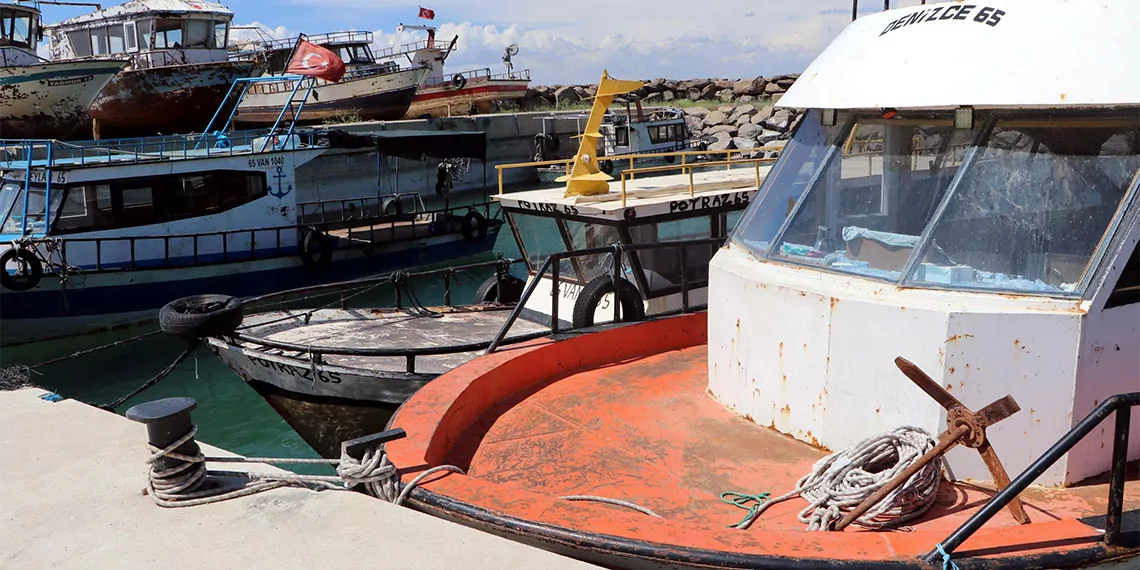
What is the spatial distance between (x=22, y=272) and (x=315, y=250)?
6.12 meters

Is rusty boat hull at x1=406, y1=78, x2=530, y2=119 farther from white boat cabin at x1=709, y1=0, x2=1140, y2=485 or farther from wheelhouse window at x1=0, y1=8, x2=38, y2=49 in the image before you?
white boat cabin at x1=709, y1=0, x2=1140, y2=485

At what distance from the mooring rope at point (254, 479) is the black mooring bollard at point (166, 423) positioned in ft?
0.08

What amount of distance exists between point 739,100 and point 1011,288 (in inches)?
2255

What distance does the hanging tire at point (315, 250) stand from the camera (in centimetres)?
2180

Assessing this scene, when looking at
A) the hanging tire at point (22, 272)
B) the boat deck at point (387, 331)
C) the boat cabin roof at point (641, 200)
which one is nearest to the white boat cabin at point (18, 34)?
the hanging tire at point (22, 272)

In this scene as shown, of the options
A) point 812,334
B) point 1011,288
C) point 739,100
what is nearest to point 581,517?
point 812,334

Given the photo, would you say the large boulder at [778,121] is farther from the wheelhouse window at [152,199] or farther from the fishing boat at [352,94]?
the wheelhouse window at [152,199]

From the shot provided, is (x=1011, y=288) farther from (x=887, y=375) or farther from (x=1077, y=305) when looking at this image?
(x=887, y=375)

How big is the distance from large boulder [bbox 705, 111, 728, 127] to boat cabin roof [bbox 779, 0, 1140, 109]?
46.0 metres

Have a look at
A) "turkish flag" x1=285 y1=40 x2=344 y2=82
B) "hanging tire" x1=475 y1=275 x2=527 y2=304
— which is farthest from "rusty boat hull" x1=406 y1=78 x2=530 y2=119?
"hanging tire" x1=475 y1=275 x2=527 y2=304

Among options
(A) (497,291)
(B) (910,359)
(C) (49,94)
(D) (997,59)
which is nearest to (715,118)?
(C) (49,94)

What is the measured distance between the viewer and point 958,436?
4141 millimetres

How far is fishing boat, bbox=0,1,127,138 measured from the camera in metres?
32.8

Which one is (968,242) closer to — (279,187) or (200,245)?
(200,245)
